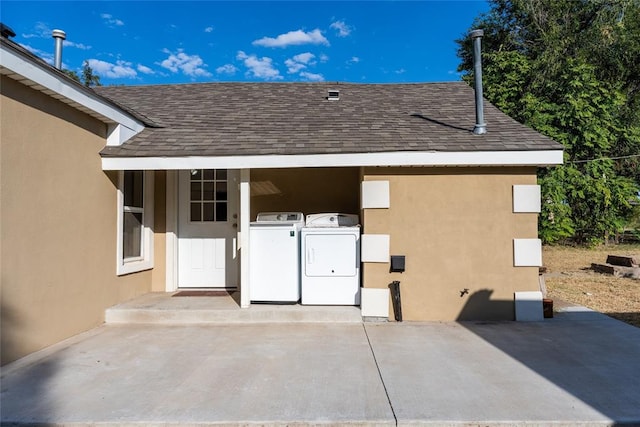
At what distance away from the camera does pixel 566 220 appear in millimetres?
12414

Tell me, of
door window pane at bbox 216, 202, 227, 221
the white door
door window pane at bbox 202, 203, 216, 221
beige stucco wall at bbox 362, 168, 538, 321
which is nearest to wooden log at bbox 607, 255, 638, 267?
beige stucco wall at bbox 362, 168, 538, 321

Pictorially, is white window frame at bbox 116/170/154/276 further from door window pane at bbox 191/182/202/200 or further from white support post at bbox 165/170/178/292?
door window pane at bbox 191/182/202/200

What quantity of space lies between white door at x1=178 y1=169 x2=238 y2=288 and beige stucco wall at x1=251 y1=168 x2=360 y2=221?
50cm

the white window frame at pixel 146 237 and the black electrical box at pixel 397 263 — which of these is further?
the white window frame at pixel 146 237

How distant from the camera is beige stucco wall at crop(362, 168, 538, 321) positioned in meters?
5.16

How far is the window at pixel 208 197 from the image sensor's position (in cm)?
664

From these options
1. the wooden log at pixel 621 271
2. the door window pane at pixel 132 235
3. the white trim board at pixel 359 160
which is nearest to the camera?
the white trim board at pixel 359 160

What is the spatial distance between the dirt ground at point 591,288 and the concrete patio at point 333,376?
1385 millimetres

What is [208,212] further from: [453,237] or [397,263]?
[453,237]

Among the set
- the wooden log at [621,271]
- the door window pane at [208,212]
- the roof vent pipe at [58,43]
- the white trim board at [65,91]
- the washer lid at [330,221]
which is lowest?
the wooden log at [621,271]

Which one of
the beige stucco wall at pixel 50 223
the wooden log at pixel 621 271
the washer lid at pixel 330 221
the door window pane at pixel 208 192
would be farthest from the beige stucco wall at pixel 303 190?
the wooden log at pixel 621 271

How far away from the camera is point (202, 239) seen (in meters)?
6.61

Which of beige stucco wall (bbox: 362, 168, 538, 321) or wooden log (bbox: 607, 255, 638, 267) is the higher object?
beige stucco wall (bbox: 362, 168, 538, 321)

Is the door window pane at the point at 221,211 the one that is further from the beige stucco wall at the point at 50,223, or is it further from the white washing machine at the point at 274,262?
the beige stucco wall at the point at 50,223
